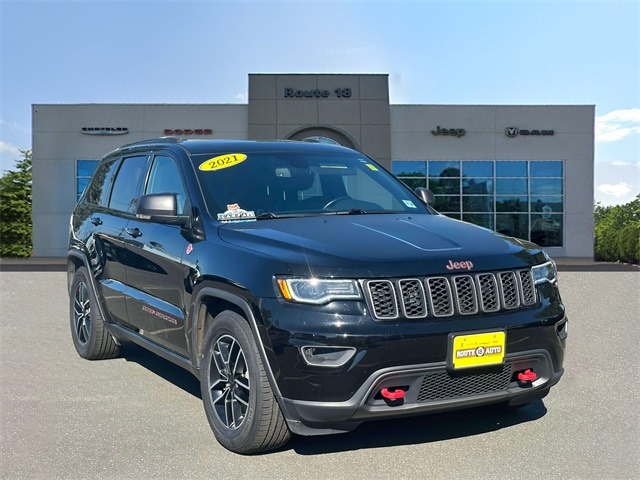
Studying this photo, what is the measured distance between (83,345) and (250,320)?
3621mm

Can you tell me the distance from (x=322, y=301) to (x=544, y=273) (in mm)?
1510

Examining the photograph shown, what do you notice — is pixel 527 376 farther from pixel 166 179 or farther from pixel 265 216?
pixel 166 179

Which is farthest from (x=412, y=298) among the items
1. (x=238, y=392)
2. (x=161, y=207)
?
(x=161, y=207)

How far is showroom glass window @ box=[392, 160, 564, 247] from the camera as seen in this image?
A: 1214 inches

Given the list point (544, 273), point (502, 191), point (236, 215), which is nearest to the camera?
point (544, 273)

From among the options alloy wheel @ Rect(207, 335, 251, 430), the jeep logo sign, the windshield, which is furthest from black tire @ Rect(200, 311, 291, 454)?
the jeep logo sign

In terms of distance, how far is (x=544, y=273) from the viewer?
14.6 feet

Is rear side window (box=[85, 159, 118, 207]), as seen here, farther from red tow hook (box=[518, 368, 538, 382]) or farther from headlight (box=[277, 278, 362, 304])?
red tow hook (box=[518, 368, 538, 382])

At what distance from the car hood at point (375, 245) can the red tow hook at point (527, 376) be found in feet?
2.02

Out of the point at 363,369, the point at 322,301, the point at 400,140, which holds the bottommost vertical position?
the point at 363,369

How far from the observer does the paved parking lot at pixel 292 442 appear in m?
4.01

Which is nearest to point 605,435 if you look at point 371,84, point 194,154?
point 194,154

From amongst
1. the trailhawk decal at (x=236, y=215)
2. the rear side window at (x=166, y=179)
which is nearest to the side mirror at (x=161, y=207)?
the rear side window at (x=166, y=179)

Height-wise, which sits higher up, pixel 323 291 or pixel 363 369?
pixel 323 291
